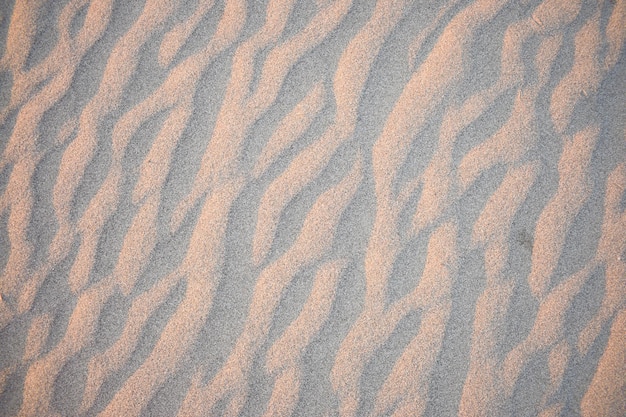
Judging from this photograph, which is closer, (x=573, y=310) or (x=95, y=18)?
(x=573, y=310)

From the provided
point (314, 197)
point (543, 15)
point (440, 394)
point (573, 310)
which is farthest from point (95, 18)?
point (573, 310)

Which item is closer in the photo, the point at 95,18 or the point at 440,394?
the point at 440,394

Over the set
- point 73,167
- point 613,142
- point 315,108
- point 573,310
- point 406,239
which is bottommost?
point 573,310

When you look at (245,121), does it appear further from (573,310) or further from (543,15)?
(573,310)

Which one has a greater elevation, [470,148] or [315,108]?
[315,108]

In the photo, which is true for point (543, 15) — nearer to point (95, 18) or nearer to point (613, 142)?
point (613, 142)

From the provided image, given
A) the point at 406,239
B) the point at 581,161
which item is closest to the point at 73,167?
the point at 406,239
